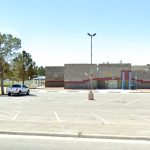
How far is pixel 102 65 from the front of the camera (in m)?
74.6

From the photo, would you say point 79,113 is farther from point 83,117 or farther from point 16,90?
point 16,90

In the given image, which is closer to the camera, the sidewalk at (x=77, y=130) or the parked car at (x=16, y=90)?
the sidewalk at (x=77, y=130)

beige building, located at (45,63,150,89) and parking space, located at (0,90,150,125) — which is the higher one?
beige building, located at (45,63,150,89)

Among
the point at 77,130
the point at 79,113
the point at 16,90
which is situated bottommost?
the point at 79,113

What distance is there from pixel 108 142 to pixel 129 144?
697 millimetres

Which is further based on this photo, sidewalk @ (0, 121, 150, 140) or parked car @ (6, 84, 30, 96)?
parked car @ (6, 84, 30, 96)

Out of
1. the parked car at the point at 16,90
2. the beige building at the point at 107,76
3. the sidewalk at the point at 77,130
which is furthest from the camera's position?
the beige building at the point at 107,76

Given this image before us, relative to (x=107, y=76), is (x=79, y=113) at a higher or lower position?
lower

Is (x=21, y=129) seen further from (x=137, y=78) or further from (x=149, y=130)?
(x=137, y=78)

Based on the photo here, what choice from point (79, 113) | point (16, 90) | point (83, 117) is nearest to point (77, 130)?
point (83, 117)

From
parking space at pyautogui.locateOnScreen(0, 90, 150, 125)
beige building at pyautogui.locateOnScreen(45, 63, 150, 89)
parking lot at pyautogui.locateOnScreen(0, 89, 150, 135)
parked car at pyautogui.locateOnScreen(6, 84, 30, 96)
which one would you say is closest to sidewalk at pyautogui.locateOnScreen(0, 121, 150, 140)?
parking lot at pyautogui.locateOnScreen(0, 89, 150, 135)

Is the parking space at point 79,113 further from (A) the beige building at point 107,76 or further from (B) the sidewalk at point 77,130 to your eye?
(A) the beige building at point 107,76

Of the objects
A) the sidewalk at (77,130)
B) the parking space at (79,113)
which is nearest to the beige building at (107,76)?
the parking space at (79,113)

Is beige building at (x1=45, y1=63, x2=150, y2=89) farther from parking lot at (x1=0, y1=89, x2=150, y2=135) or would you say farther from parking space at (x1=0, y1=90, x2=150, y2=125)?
parking lot at (x1=0, y1=89, x2=150, y2=135)
